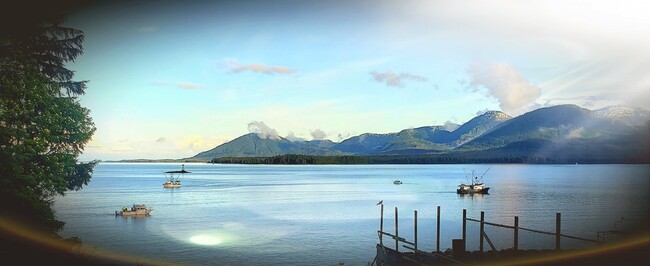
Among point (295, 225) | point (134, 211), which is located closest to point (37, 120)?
point (295, 225)

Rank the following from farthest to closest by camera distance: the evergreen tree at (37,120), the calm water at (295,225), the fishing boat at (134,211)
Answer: the fishing boat at (134,211) → the calm water at (295,225) → the evergreen tree at (37,120)

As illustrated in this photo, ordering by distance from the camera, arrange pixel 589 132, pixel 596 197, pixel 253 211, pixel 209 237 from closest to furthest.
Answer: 1. pixel 209 237
2. pixel 253 211
3. pixel 596 197
4. pixel 589 132

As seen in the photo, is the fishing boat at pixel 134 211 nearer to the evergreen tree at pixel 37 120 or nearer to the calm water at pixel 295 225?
the calm water at pixel 295 225

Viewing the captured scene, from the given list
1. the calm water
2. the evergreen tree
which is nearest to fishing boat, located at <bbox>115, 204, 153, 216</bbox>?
the calm water

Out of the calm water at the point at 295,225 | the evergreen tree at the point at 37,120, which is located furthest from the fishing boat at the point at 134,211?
the evergreen tree at the point at 37,120

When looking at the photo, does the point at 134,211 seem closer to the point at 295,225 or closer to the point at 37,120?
the point at 295,225

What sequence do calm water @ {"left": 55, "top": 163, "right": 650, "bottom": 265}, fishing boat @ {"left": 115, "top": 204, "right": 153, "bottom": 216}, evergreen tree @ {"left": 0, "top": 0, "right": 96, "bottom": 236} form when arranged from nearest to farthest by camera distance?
evergreen tree @ {"left": 0, "top": 0, "right": 96, "bottom": 236} < calm water @ {"left": 55, "top": 163, "right": 650, "bottom": 265} < fishing boat @ {"left": 115, "top": 204, "right": 153, "bottom": 216}

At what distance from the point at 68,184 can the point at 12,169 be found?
2.94m

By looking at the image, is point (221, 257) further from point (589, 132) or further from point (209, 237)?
point (589, 132)

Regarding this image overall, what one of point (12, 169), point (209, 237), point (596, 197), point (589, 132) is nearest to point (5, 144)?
point (12, 169)

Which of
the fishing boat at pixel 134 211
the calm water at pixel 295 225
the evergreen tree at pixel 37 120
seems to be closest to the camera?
the evergreen tree at pixel 37 120

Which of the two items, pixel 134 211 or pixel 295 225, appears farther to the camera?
pixel 134 211

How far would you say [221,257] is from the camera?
16.0 meters

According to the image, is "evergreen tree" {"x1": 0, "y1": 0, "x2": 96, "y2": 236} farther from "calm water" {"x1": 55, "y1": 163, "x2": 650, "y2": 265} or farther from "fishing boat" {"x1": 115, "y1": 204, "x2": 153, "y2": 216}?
"fishing boat" {"x1": 115, "y1": 204, "x2": 153, "y2": 216}
